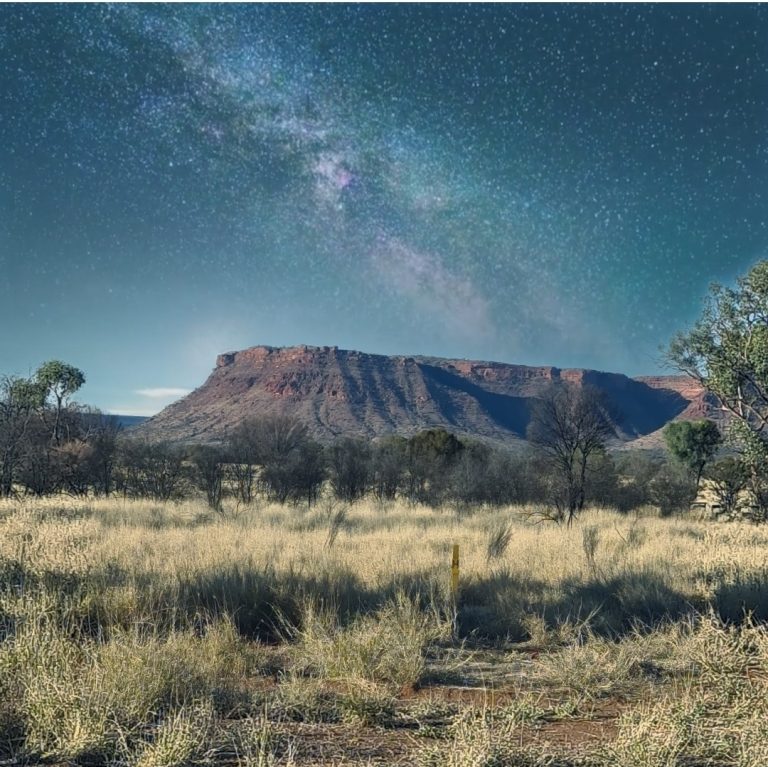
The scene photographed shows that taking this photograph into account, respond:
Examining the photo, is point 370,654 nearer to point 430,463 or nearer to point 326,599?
point 326,599

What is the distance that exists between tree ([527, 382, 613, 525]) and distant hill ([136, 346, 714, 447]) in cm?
6247

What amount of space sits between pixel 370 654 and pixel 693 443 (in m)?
35.3

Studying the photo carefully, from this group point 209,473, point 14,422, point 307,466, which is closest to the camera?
point 14,422

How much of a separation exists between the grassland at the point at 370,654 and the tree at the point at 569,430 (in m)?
12.0

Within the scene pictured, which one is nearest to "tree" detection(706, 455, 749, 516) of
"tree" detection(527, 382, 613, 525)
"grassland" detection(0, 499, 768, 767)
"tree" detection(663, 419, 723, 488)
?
"tree" detection(663, 419, 723, 488)

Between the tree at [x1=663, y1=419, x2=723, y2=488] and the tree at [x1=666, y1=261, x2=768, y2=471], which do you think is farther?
the tree at [x1=663, y1=419, x2=723, y2=488]

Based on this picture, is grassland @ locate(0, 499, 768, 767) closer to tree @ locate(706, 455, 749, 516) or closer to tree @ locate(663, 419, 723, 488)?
tree @ locate(706, 455, 749, 516)

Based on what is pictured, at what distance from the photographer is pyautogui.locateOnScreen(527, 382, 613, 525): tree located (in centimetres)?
2503

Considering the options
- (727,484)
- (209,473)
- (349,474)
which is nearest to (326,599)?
(209,473)

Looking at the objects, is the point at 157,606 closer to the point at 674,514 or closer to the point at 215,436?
the point at 674,514

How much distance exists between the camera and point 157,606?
785cm

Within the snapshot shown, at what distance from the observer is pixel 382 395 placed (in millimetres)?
114125

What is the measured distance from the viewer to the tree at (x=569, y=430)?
25.0 meters

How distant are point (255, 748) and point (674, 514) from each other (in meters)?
27.6
